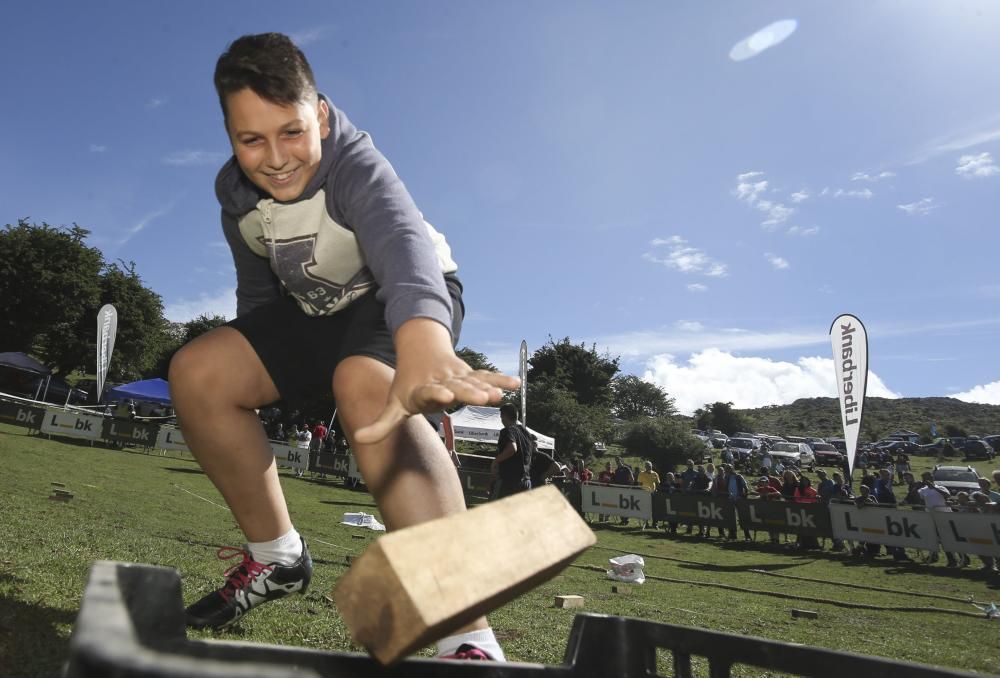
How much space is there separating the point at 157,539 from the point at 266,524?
3.19m

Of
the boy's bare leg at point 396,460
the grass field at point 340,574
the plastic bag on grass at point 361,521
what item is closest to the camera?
the boy's bare leg at point 396,460

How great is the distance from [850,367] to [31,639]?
631 inches

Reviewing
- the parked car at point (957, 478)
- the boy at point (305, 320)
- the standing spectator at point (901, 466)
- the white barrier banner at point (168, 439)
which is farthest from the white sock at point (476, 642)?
the parked car at point (957, 478)

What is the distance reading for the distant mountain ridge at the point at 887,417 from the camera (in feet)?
271

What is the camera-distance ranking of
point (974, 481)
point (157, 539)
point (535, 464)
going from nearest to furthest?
point (157, 539) < point (535, 464) < point (974, 481)

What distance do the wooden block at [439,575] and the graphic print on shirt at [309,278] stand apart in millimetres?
1160

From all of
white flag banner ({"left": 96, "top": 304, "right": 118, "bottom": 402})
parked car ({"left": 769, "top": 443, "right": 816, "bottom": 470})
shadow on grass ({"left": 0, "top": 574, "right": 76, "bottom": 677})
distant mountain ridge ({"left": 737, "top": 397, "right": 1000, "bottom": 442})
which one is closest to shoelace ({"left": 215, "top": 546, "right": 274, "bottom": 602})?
shadow on grass ({"left": 0, "top": 574, "right": 76, "bottom": 677})

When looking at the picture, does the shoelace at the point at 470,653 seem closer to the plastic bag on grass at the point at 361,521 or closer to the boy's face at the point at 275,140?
the boy's face at the point at 275,140

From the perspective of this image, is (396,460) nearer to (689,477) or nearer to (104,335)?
(689,477)

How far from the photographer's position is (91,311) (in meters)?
44.2

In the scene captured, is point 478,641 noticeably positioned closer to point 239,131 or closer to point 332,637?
point 332,637

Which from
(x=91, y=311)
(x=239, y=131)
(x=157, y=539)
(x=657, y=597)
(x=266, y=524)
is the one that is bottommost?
(x=657, y=597)

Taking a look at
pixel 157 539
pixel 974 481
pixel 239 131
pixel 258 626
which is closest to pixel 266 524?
pixel 258 626

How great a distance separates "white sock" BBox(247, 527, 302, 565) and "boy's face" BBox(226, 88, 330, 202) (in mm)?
1117
